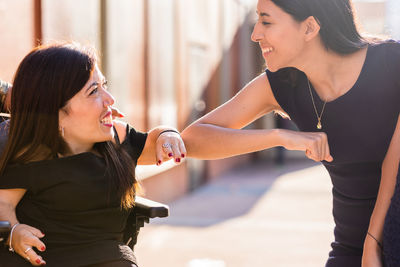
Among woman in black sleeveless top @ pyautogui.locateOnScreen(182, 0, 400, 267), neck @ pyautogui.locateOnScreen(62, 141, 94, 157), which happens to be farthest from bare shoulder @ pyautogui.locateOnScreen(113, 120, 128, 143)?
woman in black sleeveless top @ pyautogui.locateOnScreen(182, 0, 400, 267)

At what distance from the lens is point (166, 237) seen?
18.0 ft

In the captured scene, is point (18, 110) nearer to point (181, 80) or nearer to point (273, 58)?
point (273, 58)

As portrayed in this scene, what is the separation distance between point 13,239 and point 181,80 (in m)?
6.09

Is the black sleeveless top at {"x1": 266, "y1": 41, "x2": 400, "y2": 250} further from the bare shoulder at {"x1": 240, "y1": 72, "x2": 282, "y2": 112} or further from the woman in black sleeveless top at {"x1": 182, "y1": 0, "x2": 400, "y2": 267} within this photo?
the bare shoulder at {"x1": 240, "y1": 72, "x2": 282, "y2": 112}

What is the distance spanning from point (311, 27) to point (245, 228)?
4.01 meters

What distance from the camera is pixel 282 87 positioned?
2.12m

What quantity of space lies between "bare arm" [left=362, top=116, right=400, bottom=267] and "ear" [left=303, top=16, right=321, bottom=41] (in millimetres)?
431

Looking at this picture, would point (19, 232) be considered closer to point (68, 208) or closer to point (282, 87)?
point (68, 208)

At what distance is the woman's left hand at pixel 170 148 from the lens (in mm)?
2064

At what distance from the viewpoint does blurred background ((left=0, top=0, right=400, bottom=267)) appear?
4312 mm

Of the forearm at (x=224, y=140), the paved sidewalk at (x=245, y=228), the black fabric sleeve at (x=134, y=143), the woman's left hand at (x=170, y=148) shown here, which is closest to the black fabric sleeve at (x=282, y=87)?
the forearm at (x=224, y=140)

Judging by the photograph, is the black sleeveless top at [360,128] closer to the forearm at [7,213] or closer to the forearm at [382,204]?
the forearm at [382,204]

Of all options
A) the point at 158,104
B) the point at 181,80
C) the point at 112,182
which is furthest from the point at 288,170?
the point at 112,182

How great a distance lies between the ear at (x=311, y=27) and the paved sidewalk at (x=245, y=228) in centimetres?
287
